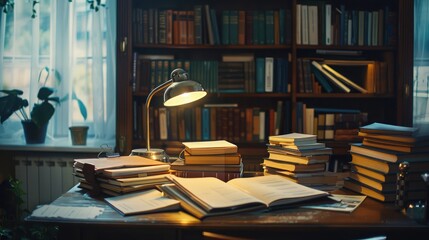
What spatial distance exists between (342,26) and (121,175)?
2006 mm

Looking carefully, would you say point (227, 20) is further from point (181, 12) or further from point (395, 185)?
point (395, 185)

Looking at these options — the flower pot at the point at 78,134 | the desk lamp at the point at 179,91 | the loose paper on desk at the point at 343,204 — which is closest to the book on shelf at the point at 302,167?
the loose paper on desk at the point at 343,204

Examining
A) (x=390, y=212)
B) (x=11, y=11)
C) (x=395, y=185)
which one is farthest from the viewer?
(x=11, y=11)

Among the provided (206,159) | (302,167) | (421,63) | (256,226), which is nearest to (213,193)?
(256,226)

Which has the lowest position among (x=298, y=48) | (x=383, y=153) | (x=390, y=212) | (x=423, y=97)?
(x=390, y=212)

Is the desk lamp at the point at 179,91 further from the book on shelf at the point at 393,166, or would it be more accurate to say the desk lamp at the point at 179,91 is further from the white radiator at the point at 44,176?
the white radiator at the point at 44,176

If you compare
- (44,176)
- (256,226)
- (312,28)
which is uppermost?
(312,28)

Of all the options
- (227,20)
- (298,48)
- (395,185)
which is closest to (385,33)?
(298,48)

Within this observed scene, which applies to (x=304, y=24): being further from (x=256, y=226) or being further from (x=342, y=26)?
(x=256, y=226)

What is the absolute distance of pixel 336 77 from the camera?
317 centimetres

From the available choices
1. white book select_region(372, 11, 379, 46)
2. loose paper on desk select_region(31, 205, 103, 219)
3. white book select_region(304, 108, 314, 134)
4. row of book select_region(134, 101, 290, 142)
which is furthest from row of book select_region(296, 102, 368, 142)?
loose paper on desk select_region(31, 205, 103, 219)

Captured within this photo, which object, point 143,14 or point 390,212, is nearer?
point 390,212

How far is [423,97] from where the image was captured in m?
3.17

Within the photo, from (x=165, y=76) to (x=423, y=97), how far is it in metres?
1.66
